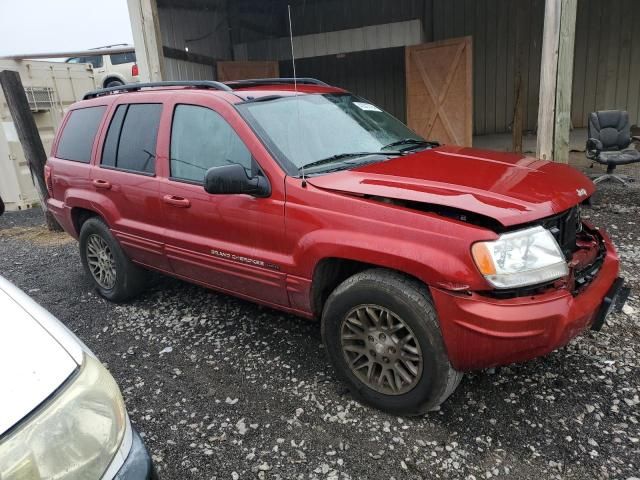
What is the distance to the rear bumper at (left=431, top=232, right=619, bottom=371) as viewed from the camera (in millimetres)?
2227

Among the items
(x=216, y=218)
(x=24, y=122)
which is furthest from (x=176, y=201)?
(x=24, y=122)

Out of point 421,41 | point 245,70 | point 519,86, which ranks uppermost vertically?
point 421,41

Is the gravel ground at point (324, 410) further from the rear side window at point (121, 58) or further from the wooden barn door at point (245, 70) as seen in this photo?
the rear side window at point (121, 58)

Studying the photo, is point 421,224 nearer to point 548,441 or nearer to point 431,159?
point 431,159

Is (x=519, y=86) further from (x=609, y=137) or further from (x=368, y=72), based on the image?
(x=368, y=72)

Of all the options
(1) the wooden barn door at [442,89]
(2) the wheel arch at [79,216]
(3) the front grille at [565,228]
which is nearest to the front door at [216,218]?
(2) the wheel arch at [79,216]

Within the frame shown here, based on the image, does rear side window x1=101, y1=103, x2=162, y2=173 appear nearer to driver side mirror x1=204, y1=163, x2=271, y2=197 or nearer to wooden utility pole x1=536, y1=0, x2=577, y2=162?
driver side mirror x1=204, y1=163, x2=271, y2=197

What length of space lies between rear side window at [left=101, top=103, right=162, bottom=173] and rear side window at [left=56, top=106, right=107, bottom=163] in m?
0.28

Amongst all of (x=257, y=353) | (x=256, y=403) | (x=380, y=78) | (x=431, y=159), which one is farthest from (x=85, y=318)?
(x=380, y=78)

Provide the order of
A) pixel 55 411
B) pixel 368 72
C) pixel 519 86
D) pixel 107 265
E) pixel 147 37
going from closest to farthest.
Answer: pixel 55 411 < pixel 107 265 < pixel 147 37 < pixel 519 86 < pixel 368 72

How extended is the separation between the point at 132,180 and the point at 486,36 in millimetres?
9257

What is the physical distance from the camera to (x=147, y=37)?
23.3 feet

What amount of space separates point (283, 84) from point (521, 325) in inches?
102

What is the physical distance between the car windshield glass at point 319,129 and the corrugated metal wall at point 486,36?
6331 mm
